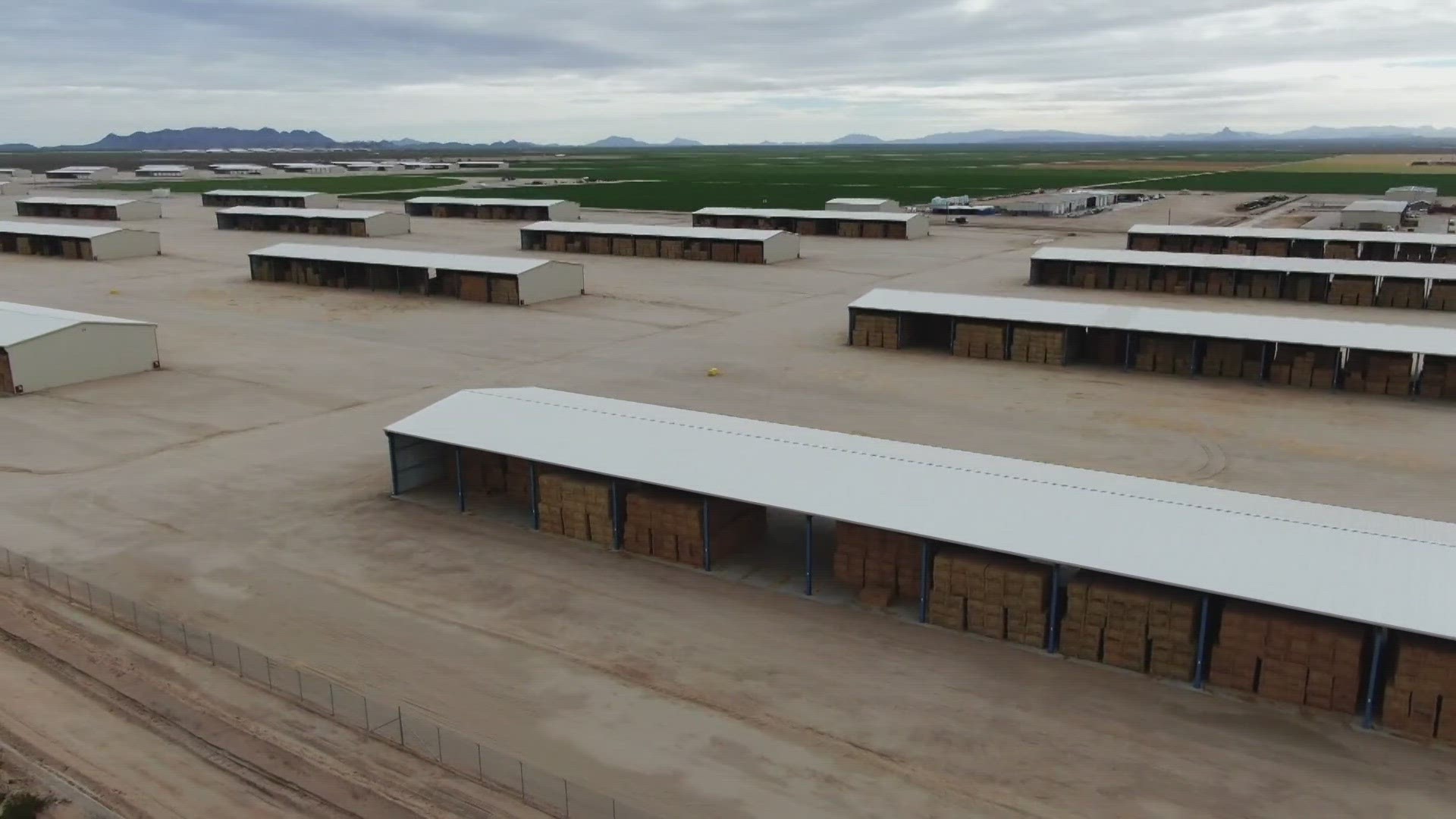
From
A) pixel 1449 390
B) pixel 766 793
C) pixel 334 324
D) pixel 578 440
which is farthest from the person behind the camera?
pixel 334 324

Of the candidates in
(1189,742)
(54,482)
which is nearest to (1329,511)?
(1189,742)

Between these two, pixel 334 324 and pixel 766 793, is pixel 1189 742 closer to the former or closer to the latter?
pixel 766 793

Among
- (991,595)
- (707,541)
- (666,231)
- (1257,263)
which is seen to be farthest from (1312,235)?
(707,541)

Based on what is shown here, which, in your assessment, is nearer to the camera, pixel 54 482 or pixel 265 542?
pixel 265 542

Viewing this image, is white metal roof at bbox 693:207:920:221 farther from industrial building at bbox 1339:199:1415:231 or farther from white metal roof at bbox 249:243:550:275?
industrial building at bbox 1339:199:1415:231

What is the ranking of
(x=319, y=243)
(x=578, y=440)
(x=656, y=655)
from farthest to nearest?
(x=319, y=243), (x=578, y=440), (x=656, y=655)
